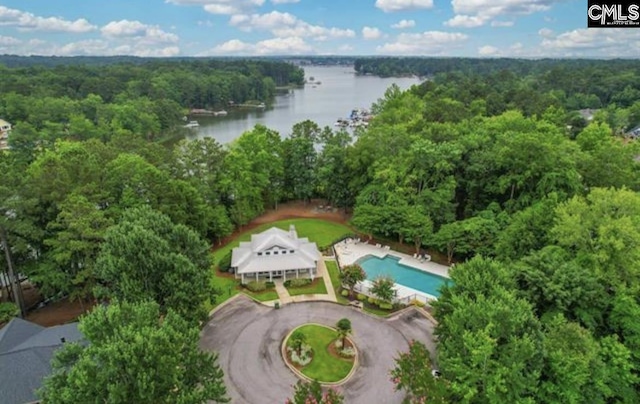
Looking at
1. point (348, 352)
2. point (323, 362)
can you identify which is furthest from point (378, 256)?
point (323, 362)

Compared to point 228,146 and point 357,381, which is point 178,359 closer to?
point 357,381

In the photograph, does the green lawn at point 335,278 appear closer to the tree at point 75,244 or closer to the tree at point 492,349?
the tree at point 492,349

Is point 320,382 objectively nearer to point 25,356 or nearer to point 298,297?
point 298,297

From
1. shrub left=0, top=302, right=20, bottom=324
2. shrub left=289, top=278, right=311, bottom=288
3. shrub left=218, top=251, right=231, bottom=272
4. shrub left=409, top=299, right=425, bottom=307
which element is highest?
shrub left=0, top=302, right=20, bottom=324

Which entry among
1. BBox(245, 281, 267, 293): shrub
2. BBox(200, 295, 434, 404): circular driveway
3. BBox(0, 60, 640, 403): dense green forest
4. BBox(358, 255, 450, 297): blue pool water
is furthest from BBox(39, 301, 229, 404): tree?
BBox(358, 255, 450, 297): blue pool water

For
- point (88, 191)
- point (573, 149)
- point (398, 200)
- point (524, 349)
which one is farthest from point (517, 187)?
point (88, 191)

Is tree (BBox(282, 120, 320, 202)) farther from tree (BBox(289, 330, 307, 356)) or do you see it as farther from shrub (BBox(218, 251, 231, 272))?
tree (BBox(289, 330, 307, 356))
